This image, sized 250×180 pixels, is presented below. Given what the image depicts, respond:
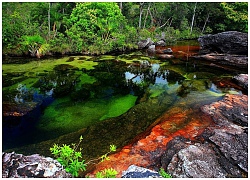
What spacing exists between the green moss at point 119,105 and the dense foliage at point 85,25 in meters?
10.3

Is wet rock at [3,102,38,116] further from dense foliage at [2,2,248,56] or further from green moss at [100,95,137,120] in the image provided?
dense foliage at [2,2,248,56]

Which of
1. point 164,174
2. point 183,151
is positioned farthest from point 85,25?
point 164,174

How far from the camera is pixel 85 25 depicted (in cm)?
2133

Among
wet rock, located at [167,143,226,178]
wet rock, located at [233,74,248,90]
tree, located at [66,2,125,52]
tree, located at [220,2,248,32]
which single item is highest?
tree, located at [220,2,248,32]

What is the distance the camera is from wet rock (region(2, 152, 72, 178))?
336 centimetres

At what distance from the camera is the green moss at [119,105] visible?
8188mm

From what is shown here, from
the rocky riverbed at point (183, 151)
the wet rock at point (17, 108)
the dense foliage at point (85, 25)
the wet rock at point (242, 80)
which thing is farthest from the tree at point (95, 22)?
the rocky riverbed at point (183, 151)

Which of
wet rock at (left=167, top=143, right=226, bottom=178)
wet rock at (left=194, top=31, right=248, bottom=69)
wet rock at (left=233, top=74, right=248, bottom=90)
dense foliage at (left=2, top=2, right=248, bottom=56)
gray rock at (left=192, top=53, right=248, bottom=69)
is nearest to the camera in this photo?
wet rock at (left=167, top=143, right=226, bottom=178)

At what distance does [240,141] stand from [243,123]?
2.00 metres

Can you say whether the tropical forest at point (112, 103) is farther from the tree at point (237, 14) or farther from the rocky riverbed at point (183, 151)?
the tree at point (237, 14)

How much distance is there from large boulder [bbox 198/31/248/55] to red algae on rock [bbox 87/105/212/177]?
11.7 meters

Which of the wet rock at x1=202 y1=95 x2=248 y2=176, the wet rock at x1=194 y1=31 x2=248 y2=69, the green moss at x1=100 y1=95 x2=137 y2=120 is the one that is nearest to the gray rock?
the wet rock at x1=194 y1=31 x2=248 y2=69

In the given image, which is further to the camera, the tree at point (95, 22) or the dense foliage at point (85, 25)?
the tree at point (95, 22)

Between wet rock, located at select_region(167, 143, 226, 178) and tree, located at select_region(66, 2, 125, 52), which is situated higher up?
tree, located at select_region(66, 2, 125, 52)
